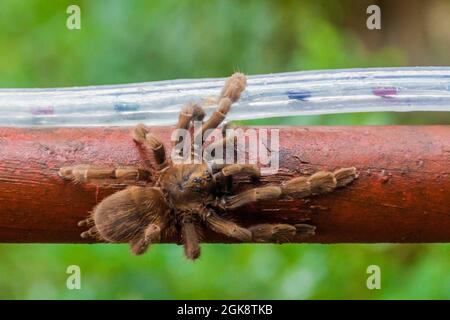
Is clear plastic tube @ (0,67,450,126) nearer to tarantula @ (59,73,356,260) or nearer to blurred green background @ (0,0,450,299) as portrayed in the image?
tarantula @ (59,73,356,260)

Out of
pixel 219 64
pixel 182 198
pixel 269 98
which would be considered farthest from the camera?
pixel 219 64

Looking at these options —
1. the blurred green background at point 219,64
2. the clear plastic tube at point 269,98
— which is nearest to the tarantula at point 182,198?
the clear plastic tube at point 269,98

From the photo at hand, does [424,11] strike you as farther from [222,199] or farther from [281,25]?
[222,199]

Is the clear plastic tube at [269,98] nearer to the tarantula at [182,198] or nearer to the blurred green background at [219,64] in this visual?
the tarantula at [182,198]

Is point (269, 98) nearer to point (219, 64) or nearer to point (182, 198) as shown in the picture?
point (182, 198)

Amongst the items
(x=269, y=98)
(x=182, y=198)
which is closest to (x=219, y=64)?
(x=269, y=98)

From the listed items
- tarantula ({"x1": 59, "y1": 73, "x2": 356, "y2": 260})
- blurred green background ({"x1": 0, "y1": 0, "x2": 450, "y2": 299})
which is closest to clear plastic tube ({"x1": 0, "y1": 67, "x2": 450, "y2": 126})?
tarantula ({"x1": 59, "y1": 73, "x2": 356, "y2": 260})
